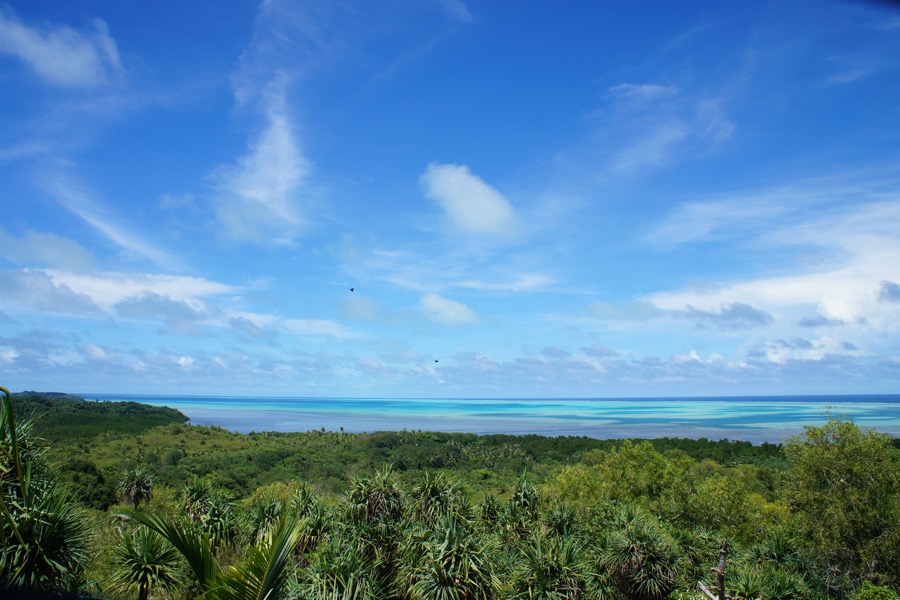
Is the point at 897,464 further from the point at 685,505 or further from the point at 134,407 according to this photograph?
the point at 134,407

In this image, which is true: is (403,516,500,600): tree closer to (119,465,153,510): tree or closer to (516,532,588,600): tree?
(516,532,588,600): tree

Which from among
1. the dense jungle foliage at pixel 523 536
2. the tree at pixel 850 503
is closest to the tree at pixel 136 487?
the dense jungle foliage at pixel 523 536

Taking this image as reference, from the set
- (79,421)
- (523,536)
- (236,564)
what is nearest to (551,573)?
(523,536)

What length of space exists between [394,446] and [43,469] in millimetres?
98392

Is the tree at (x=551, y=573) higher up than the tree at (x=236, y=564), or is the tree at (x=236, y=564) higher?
the tree at (x=236, y=564)

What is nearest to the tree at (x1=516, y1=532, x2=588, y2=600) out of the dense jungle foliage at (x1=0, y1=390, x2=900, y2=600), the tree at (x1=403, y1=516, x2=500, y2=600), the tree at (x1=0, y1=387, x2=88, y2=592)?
the dense jungle foliage at (x1=0, y1=390, x2=900, y2=600)

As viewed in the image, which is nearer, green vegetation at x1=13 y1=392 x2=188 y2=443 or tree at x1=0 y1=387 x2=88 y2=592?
tree at x1=0 y1=387 x2=88 y2=592

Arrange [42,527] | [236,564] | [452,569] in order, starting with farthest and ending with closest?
[452,569]
[42,527]
[236,564]

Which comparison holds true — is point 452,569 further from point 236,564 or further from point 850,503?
point 236,564

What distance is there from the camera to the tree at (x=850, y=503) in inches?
939

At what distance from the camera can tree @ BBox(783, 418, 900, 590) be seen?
23.9 meters

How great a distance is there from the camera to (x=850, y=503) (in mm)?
24703

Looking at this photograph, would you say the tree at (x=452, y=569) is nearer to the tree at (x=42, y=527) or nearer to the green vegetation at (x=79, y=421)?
the tree at (x=42, y=527)

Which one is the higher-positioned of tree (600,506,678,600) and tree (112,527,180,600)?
tree (112,527,180,600)
